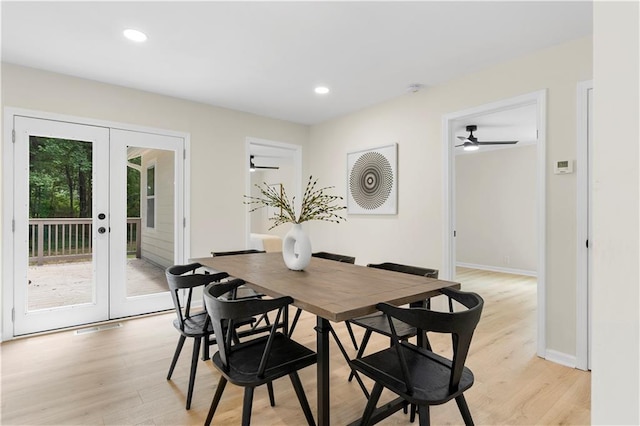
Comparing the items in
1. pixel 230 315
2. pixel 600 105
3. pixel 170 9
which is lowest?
pixel 230 315

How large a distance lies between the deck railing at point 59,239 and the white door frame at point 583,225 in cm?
441

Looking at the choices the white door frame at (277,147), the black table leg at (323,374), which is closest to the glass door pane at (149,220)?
the white door frame at (277,147)

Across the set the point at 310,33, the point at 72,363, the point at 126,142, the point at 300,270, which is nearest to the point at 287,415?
the point at 300,270

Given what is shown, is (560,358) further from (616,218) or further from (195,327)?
(616,218)

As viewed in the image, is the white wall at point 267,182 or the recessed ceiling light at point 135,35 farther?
the white wall at point 267,182

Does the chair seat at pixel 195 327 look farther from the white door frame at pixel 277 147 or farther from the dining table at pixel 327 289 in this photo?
the white door frame at pixel 277 147

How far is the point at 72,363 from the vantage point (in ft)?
8.64

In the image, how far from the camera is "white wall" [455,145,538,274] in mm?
6160

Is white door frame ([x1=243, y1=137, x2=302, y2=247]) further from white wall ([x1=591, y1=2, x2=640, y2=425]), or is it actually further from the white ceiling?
white wall ([x1=591, y1=2, x2=640, y2=425])

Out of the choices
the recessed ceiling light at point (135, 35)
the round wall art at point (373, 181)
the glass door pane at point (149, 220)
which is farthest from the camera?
the round wall art at point (373, 181)

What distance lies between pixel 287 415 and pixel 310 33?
258 centimetres

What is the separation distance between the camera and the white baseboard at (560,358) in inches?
103

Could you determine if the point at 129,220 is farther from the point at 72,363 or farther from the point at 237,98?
the point at 237,98

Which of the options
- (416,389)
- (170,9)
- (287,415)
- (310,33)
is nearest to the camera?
(416,389)
